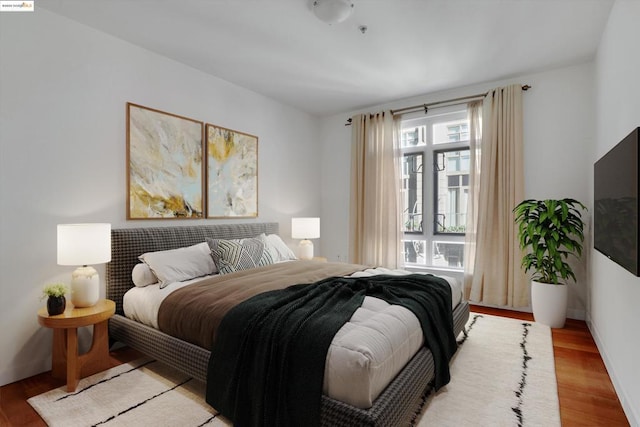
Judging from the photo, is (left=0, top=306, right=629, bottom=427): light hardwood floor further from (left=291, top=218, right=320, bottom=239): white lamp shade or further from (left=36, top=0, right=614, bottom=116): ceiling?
(left=36, top=0, right=614, bottom=116): ceiling

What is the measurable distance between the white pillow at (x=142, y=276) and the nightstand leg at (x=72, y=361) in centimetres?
58

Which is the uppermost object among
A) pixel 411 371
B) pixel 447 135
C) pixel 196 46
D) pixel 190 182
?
pixel 196 46

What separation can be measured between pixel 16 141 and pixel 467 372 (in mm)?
3676

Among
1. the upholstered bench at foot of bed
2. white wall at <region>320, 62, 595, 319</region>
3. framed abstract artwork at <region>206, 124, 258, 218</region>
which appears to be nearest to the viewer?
the upholstered bench at foot of bed

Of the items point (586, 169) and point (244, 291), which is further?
point (586, 169)

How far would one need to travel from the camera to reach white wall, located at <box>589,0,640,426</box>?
1850 millimetres

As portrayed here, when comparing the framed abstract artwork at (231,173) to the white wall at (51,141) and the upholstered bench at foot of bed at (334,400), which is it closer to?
the white wall at (51,141)

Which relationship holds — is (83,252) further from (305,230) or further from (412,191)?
(412,191)

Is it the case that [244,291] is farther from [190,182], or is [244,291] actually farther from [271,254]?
[190,182]

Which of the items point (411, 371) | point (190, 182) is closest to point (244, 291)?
point (411, 371)

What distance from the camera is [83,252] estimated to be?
2244 millimetres

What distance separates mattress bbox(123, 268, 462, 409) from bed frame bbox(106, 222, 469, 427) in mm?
46

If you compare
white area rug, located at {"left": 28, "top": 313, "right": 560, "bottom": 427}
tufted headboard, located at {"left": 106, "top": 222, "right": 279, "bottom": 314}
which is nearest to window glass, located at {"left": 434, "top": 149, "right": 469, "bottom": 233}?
white area rug, located at {"left": 28, "top": 313, "right": 560, "bottom": 427}

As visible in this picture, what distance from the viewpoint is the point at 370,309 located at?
1987 mm
